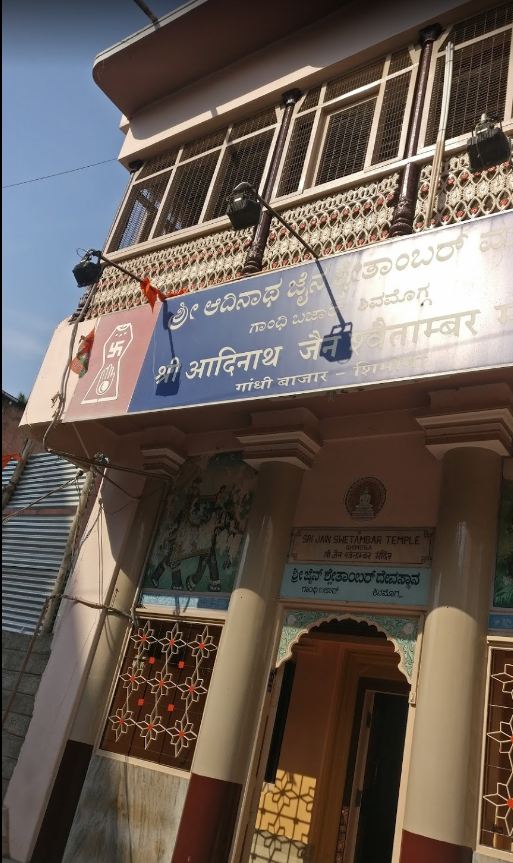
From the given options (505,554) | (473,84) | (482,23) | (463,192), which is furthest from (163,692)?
(482,23)

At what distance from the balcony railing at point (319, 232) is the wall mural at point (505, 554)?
2.38m

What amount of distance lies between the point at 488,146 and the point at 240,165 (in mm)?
4036

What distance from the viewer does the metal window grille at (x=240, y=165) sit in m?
8.08

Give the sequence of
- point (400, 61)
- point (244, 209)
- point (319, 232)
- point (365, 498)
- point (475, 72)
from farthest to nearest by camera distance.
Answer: point (400, 61)
point (475, 72)
point (319, 232)
point (244, 209)
point (365, 498)

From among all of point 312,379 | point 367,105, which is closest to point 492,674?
point 312,379

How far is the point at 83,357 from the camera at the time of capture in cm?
747

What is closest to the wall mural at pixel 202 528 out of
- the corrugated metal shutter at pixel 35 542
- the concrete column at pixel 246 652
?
the concrete column at pixel 246 652

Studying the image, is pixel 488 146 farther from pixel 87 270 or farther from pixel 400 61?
pixel 87 270

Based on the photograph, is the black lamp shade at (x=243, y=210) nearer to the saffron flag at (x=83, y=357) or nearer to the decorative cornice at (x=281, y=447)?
the decorative cornice at (x=281, y=447)

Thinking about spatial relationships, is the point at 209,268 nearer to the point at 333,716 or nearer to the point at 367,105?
the point at 367,105

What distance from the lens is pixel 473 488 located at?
5.13 meters

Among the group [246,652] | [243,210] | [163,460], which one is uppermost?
[243,210]

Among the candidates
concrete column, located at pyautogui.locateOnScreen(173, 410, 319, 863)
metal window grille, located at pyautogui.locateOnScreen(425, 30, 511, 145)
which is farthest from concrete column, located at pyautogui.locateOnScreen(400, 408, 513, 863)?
metal window grille, located at pyautogui.locateOnScreen(425, 30, 511, 145)

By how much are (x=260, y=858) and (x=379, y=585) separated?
13.0 ft
